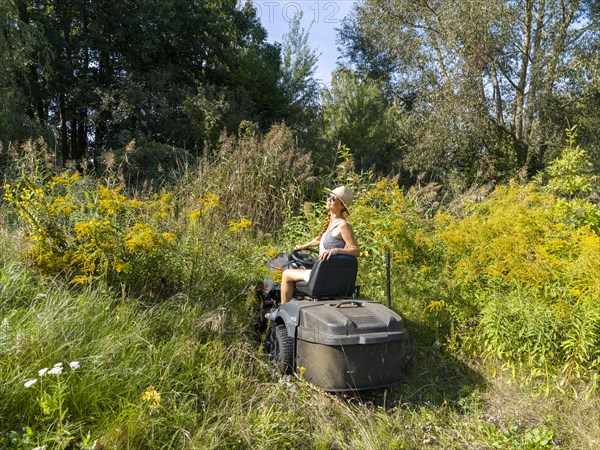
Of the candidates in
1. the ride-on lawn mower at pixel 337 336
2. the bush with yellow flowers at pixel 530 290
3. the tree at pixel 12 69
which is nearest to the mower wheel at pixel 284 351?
the ride-on lawn mower at pixel 337 336

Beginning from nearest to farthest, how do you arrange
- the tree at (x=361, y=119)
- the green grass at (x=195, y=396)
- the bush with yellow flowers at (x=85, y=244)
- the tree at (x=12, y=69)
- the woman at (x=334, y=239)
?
the green grass at (x=195, y=396)
the bush with yellow flowers at (x=85, y=244)
the woman at (x=334, y=239)
the tree at (x=12, y=69)
the tree at (x=361, y=119)

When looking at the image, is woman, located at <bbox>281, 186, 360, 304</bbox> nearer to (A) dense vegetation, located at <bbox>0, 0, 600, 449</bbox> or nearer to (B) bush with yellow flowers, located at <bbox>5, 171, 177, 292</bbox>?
(A) dense vegetation, located at <bbox>0, 0, 600, 449</bbox>

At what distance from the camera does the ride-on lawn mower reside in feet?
8.71

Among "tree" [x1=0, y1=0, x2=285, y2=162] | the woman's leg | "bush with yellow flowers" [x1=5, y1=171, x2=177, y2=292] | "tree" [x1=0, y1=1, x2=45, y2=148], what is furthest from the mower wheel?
"tree" [x1=0, y1=0, x2=285, y2=162]

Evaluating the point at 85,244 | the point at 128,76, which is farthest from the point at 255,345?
the point at 128,76

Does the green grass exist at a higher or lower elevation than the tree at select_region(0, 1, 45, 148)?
lower

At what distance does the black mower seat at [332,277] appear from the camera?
304 centimetres

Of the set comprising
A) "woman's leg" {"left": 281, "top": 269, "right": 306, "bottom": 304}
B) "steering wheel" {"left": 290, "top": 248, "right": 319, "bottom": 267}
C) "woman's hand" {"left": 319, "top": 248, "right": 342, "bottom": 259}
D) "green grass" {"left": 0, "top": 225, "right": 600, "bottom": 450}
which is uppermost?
"woman's hand" {"left": 319, "top": 248, "right": 342, "bottom": 259}

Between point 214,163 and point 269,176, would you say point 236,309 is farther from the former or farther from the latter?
point 214,163

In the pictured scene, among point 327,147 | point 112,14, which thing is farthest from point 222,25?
point 327,147

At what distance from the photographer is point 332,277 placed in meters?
3.10

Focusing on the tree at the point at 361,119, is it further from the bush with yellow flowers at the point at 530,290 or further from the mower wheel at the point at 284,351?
the mower wheel at the point at 284,351

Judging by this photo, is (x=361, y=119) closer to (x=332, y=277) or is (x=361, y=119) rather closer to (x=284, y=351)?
(x=332, y=277)

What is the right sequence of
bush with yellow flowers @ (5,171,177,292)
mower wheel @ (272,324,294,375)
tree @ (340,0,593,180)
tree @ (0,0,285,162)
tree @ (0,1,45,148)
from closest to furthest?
mower wheel @ (272,324,294,375) → bush with yellow flowers @ (5,171,177,292) → tree @ (0,1,45,148) → tree @ (340,0,593,180) → tree @ (0,0,285,162)
